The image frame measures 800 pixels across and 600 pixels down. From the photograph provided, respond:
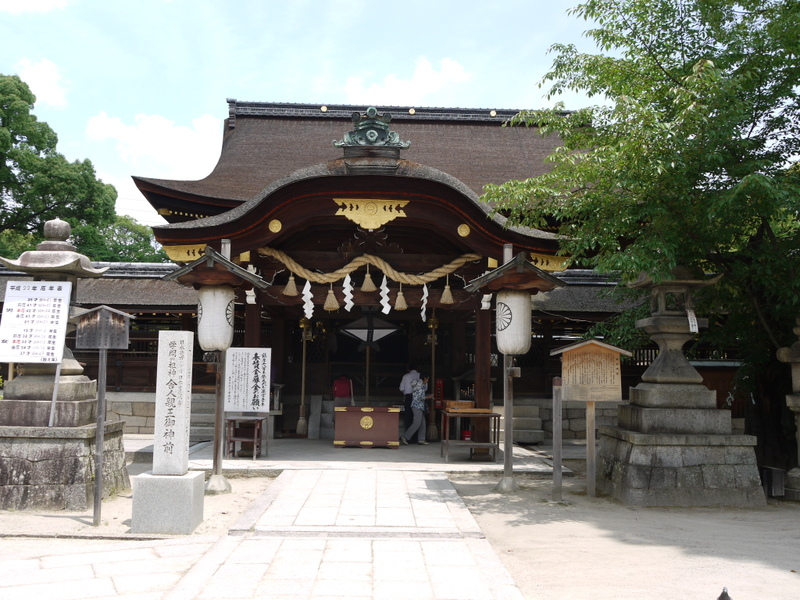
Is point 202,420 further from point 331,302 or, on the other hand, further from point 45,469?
point 45,469

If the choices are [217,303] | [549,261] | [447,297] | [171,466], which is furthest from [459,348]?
[171,466]

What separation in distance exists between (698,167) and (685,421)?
9.58 ft

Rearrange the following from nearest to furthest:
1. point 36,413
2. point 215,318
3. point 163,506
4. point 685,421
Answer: point 163,506 < point 36,413 < point 685,421 < point 215,318

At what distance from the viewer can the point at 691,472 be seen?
6863 millimetres

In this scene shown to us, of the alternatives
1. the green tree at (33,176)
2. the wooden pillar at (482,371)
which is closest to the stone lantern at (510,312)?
the wooden pillar at (482,371)

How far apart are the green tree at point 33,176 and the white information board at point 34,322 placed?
1928 cm

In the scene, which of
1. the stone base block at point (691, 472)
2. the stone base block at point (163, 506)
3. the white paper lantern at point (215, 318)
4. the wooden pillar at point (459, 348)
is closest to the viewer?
the stone base block at point (163, 506)

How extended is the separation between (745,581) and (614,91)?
616 centimetres

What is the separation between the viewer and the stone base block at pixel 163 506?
540 cm

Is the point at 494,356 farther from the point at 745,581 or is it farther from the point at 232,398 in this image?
the point at 745,581

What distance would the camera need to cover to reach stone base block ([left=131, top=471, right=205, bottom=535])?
5.40 m

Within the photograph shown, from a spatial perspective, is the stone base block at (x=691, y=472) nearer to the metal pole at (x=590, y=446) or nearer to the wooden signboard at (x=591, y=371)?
the metal pole at (x=590, y=446)

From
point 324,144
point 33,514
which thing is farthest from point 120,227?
point 33,514

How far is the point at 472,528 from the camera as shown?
5.48 m
